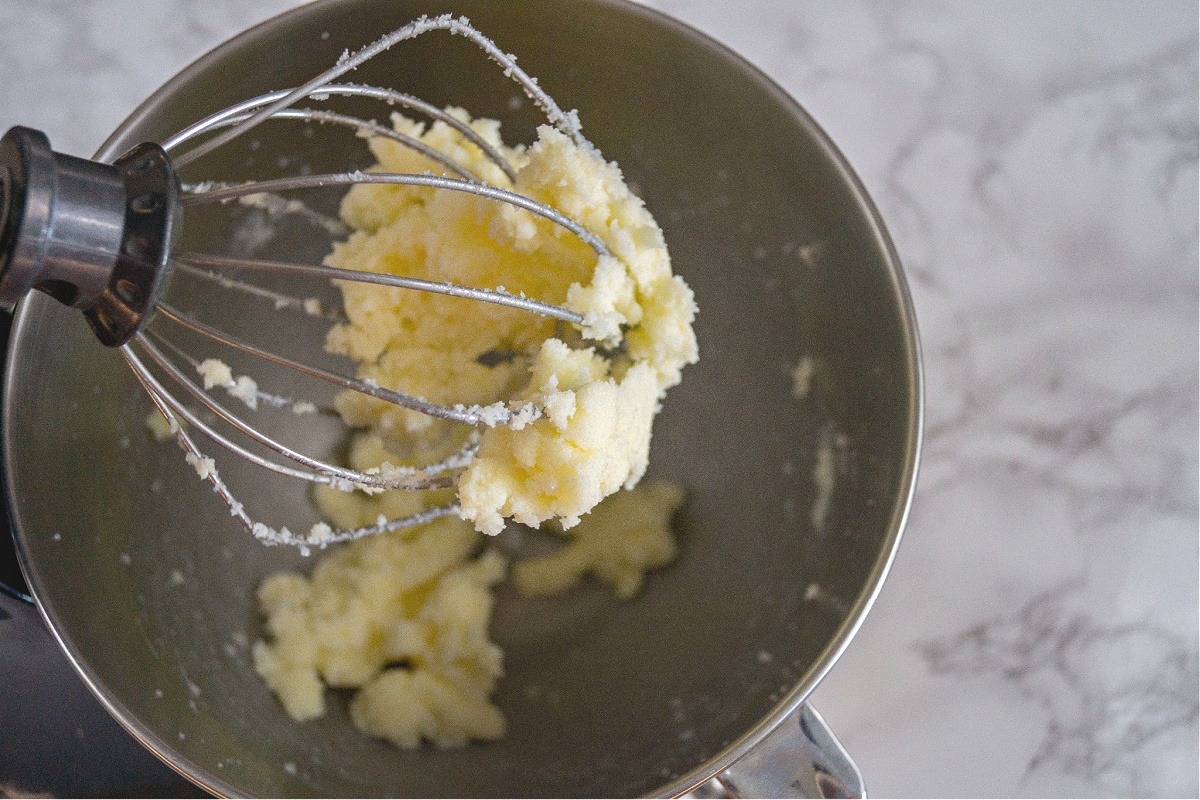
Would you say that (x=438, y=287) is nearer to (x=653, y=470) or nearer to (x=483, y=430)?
(x=483, y=430)

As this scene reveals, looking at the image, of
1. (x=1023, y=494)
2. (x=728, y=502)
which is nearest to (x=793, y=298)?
(x=728, y=502)

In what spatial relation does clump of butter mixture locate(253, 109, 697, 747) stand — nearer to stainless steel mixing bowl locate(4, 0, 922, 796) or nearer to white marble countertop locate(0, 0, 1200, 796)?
stainless steel mixing bowl locate(4, 0, 922, 796)

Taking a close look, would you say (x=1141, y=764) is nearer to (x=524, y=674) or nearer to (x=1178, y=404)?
(x=1178, y=404)

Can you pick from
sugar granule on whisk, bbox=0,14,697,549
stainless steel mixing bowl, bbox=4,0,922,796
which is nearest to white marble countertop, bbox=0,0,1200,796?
stainless steel mixing bowl, bbox=4,0,922,796

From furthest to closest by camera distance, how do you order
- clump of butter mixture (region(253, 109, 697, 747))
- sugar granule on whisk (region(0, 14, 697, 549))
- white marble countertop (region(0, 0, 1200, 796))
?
white marble countertop (region(0, 0, 1200, 796)) < clump of butter mixture (region(253, 109, 697, 747)) < sugar granule on whisk (region(0, 14, 697, 549))

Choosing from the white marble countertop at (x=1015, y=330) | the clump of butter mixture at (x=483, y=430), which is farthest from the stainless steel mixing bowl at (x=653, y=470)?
the white marble countertop at (x=1015, y=330)

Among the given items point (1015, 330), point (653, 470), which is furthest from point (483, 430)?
point (1015, 330)

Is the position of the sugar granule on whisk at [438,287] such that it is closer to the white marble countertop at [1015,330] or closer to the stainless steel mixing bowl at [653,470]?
the stainless steel mixing bowl at [653,470]

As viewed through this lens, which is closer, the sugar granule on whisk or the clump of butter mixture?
the sugar granule on whisk
